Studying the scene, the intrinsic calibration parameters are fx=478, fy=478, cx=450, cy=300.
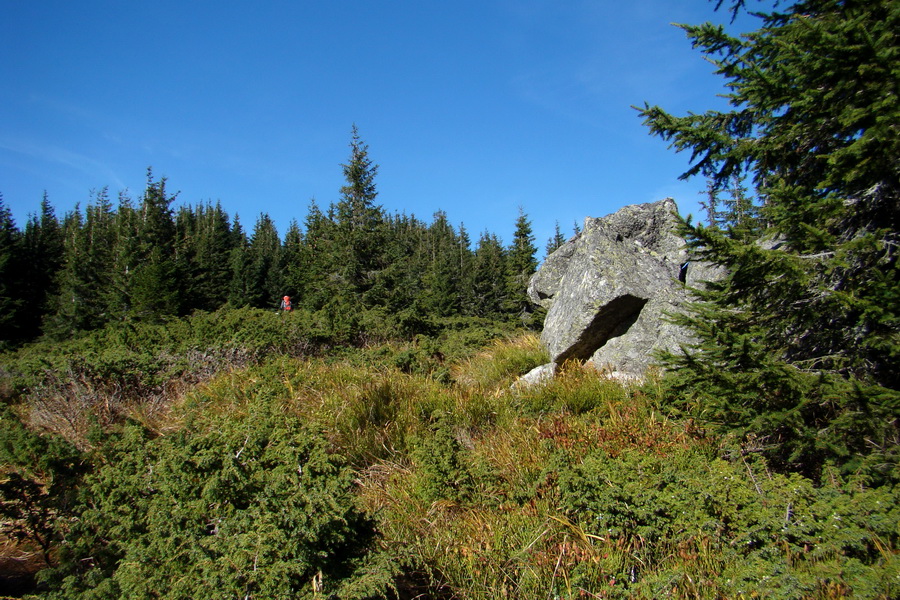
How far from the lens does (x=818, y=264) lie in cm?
355

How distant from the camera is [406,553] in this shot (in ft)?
8.32

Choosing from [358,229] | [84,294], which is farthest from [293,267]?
[358,229]

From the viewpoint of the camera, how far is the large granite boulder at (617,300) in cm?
673

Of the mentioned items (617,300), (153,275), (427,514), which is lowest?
(427,514)

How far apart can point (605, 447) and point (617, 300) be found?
339cm

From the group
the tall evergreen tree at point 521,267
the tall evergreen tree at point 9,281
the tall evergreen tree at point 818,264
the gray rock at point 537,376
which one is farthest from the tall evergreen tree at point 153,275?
the tall evergreen tree at point 818,264

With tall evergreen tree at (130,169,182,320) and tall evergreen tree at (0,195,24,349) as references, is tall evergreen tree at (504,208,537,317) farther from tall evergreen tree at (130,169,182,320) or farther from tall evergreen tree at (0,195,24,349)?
tall evergreen tree at (0,195,24,349)

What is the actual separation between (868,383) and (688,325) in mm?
1204

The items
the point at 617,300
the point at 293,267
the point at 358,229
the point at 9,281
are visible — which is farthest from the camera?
the point at 293,267

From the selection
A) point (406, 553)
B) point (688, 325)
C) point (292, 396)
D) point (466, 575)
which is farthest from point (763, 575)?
point (292, 396)

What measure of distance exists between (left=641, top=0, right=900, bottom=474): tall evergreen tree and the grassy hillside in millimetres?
403

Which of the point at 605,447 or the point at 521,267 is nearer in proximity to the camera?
the point at 605,447

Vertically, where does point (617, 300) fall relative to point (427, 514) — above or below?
above

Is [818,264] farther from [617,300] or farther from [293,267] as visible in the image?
[293,267]
